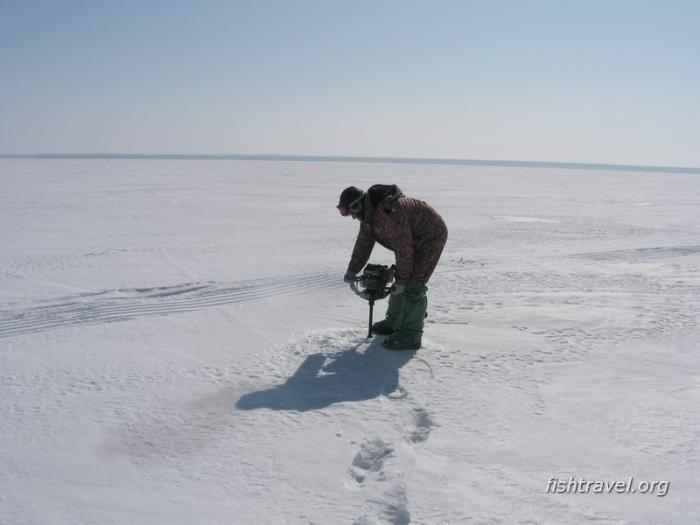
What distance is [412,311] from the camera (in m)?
4.19

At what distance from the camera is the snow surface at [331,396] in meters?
2.40

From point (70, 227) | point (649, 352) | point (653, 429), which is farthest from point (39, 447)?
point (70, 227)

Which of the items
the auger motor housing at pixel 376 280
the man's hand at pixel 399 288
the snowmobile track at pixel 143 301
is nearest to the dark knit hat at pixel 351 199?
the auger motor housing at pixel 376 280

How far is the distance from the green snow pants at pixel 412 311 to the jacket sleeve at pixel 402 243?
8.7 inches

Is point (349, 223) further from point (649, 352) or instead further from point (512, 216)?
point (649, 352)

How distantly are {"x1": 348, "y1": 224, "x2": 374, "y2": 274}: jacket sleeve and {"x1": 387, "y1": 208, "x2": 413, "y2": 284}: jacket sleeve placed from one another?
341 millimetres

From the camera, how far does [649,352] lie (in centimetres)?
433

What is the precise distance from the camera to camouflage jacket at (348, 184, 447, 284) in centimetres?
392

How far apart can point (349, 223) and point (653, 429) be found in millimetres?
10452

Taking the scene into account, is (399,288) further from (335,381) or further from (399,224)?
(335,381)

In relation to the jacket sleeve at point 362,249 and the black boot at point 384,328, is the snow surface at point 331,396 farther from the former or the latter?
the jacket sleeve at point 362,249

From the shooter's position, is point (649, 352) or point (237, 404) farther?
point (649, 352)

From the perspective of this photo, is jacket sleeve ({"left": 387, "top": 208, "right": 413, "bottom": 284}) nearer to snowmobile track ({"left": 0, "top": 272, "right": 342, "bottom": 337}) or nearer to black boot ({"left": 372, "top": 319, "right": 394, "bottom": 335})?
black boot ({"left": 372, "top": 319, "right": 394, "bottom": 335})

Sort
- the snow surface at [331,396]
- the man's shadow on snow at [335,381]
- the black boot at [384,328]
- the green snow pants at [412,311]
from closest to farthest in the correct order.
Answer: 1. the snow surface at [331,396]
2. the man's shadow on snow at [335,381]
3. the green snow pants at [412,311]
4. the black boot at [384,328]
